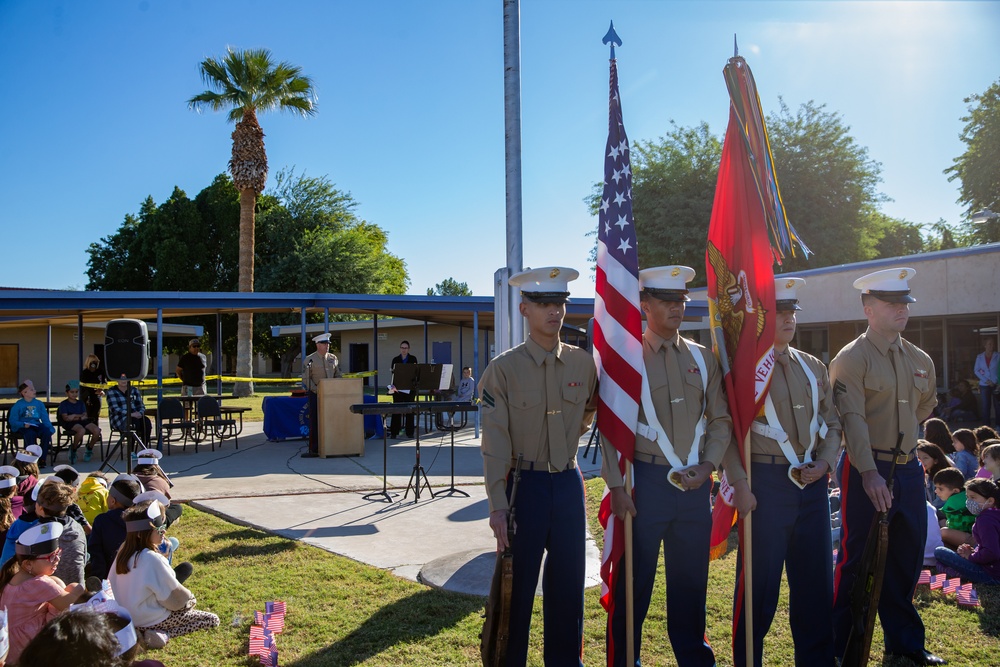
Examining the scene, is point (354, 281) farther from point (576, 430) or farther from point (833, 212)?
point (576, 430)

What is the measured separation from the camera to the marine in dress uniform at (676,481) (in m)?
3.53

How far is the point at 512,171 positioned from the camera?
5.75 m

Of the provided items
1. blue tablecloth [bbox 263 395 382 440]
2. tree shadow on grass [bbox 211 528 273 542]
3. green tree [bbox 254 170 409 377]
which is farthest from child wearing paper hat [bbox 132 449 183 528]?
green tree [bbox 254 170 409 377]

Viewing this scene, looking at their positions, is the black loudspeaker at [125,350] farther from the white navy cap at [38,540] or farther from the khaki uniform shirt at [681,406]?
the khaki uniform shirt at [681,406]

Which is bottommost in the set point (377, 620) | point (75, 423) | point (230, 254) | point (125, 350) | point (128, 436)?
point (377, 620)

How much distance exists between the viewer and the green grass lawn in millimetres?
4266

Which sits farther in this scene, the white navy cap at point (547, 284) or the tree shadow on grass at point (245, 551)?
the tree shadow on grass at point (245, 551)

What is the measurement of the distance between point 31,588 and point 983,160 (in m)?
34.6

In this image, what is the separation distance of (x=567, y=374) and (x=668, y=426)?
0.57m

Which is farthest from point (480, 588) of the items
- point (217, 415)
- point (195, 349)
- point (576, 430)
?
point (195, 349)

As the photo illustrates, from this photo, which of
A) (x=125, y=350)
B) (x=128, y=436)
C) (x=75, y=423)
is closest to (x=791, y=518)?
(x=128, y=436)

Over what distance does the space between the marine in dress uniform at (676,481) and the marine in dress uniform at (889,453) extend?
0.95 meters

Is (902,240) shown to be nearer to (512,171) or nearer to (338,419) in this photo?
(338,419)

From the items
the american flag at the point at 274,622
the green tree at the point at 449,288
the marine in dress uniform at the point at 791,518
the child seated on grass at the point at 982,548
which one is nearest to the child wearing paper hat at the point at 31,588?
the american flag at the point at 274,622
